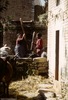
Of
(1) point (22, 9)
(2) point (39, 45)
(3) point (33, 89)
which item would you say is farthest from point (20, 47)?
(1) point (22, 9)

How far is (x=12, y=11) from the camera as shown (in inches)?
1188

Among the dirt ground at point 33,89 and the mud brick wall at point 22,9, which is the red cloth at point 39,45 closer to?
the dirt ground at point 33,89

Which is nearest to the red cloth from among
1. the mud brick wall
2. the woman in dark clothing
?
the woman in dark clothing

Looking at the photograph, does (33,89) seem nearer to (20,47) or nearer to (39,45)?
(39,45)

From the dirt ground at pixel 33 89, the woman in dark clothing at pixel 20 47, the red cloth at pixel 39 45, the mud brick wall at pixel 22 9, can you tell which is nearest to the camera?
the dirt ground at pixel 33 89

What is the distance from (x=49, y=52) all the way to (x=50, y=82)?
1.55 m

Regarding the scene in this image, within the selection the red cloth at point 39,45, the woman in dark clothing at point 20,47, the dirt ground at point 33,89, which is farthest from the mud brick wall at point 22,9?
the dirt ground at point 33,89

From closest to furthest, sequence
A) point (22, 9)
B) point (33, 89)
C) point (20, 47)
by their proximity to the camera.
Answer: point (33, 89) → point (20, 47) → point (22, 9)

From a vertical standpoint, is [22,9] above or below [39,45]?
above

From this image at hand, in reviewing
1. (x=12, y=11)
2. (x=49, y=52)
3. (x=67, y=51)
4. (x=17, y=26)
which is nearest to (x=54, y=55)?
(x=49, y=52)

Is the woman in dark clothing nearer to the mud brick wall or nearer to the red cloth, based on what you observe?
the red cloth

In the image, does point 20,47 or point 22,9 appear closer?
point 20,47

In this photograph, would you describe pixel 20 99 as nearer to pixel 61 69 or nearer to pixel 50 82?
→ pixel 61 69

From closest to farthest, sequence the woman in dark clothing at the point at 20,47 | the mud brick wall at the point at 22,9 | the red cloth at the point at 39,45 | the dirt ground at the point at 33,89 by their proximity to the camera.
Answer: the dirt ground at the point at 33,89
the red cloth at the point at 39,45
the woman in dark clothing at the point at 20,47
the mud brick wall at the point at 22,9
